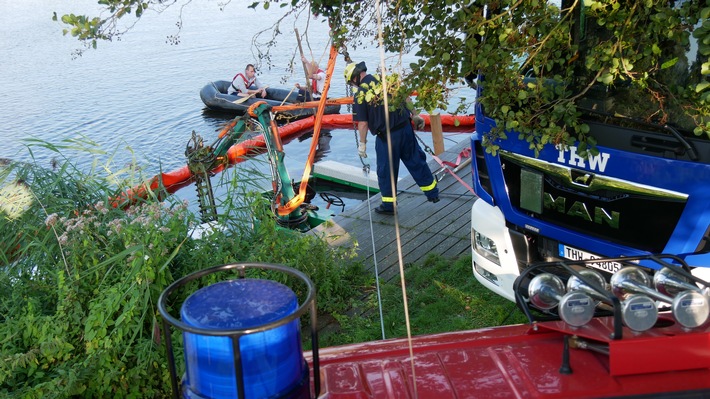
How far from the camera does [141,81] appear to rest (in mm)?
23078

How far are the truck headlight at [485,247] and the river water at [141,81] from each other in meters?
7.83

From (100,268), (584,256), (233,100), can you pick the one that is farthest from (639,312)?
(233,100)

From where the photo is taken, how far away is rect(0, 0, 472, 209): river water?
16.7 metres

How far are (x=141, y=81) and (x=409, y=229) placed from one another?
1779cm

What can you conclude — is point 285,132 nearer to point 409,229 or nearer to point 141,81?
point 141,81

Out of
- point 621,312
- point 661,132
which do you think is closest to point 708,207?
point 661,132

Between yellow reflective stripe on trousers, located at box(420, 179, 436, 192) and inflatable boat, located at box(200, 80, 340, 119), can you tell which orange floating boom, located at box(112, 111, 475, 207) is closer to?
inflatable boat, located at box(200, 80, 340, 119)

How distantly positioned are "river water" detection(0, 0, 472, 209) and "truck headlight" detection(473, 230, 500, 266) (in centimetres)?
783

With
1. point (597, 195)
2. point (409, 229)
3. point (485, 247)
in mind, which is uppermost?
point (597, 195)

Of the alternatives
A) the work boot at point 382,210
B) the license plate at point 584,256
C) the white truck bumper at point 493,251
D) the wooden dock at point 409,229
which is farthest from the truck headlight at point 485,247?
the work boot at point 382,210

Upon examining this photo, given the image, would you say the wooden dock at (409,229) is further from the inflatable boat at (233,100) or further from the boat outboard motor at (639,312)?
the inflatable boat at (233,100)

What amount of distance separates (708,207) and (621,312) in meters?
1.59

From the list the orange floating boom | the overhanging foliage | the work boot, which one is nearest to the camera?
the overhanging foliage

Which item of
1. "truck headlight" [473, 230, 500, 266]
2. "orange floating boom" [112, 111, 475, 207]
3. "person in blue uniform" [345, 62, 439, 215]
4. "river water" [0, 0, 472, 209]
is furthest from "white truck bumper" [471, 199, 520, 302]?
"river water" [0, 0, 472, 209]
